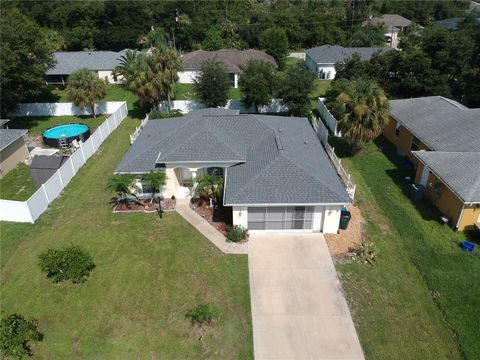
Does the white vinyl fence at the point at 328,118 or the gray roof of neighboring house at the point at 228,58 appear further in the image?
the gray roof of neighboring house at the point at 228,58

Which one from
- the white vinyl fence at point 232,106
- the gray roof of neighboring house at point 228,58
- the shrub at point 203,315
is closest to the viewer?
the shrub at point 203,315

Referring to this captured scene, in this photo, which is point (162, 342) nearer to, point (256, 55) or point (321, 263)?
point (321, 263)

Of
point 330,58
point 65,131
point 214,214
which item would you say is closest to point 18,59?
point 65,131

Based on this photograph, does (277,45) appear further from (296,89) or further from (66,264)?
(66,264)

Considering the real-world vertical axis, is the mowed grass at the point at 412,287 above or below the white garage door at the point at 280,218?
below

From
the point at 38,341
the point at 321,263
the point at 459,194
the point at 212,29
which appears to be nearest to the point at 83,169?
the point at 38,341

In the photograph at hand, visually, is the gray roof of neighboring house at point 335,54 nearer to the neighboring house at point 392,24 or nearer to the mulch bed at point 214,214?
the neighboring house at point 392,24

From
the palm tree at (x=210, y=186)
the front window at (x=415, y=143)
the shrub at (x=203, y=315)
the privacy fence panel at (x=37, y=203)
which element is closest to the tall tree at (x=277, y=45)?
the front window at (x=415, y=143)
